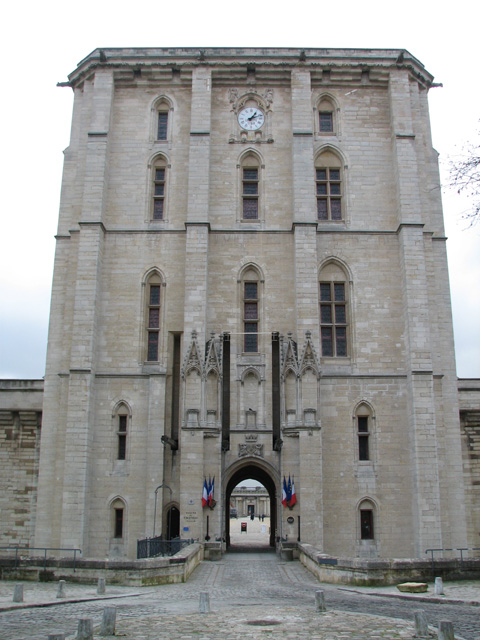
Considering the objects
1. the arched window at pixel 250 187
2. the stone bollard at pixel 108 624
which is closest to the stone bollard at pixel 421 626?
the stone bollard at pixel 108 624

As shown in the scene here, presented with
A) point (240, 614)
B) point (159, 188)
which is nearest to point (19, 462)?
point (159, 188)

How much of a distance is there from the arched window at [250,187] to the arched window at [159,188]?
330 cm

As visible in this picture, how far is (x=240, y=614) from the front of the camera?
11305mm

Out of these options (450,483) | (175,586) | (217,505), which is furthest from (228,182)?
(175,586)

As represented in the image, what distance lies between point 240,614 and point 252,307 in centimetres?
1640

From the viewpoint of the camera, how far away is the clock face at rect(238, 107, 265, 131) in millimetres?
28734

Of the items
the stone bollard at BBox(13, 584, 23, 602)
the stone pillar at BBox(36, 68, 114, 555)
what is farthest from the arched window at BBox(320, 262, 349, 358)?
the stone bollard at BBox(13, 584, 23, 602)

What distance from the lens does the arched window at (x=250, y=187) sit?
27.8 m

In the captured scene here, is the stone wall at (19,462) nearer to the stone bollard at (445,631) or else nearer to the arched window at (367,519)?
the arched window at (367,519)

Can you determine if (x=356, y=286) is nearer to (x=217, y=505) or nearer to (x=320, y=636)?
(x=217, y=505)

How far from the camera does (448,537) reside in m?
24.0

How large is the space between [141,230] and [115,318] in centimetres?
387

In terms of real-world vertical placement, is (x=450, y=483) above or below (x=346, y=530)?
above

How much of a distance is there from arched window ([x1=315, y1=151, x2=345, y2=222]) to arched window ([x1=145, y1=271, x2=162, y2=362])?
294 inches
